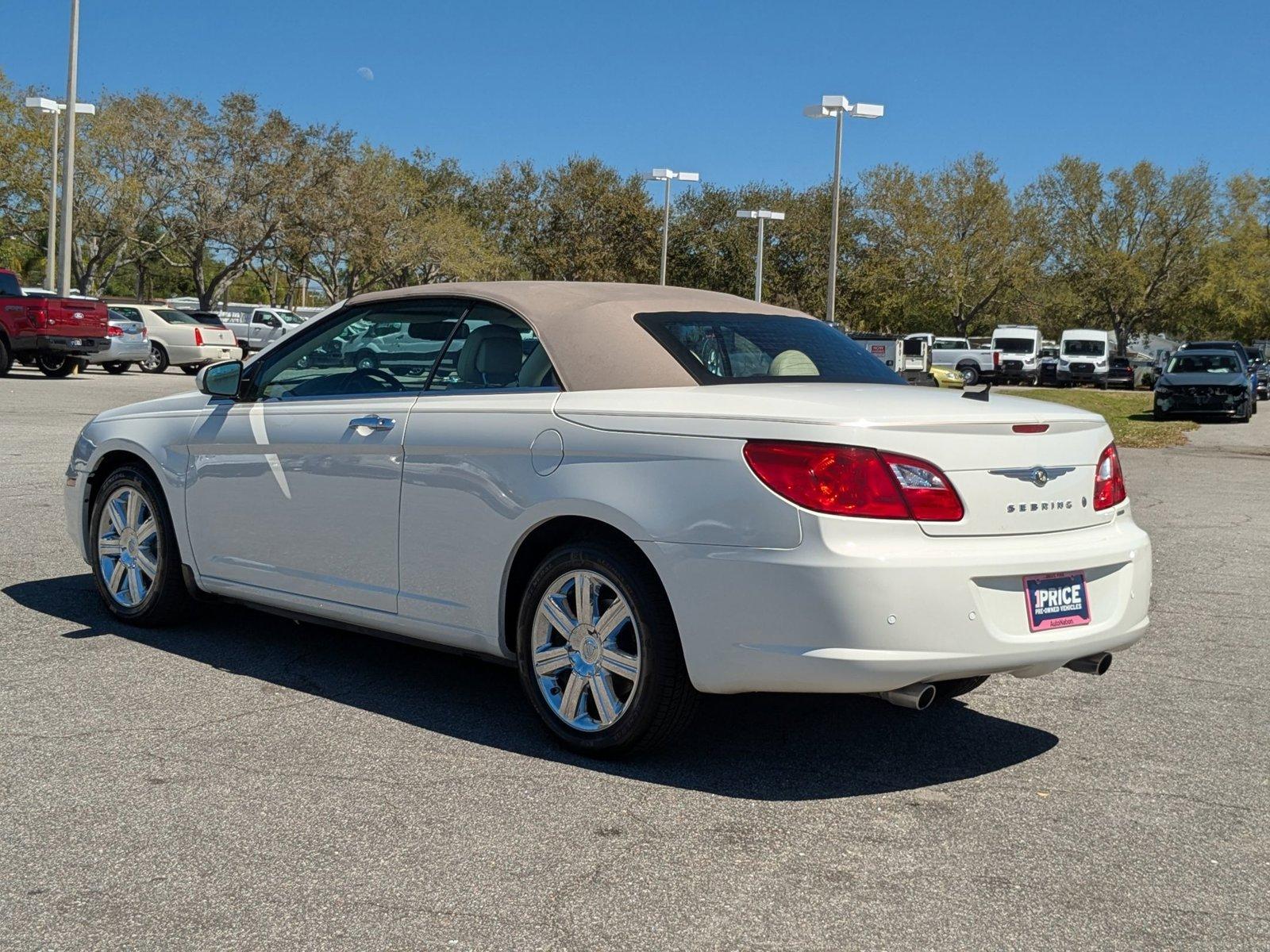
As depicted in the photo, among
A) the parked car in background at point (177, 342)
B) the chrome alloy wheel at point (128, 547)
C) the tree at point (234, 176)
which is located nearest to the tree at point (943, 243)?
the tree at point (234, 176)

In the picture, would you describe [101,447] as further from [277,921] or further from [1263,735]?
[1263,735]

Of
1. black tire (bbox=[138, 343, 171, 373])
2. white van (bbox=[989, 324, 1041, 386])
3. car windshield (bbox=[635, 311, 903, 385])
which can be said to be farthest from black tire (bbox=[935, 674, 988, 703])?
white van (bbox=[989, 324, 1041, 386])

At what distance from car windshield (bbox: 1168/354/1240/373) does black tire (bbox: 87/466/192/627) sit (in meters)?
27.2

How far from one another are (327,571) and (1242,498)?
10653 millimetres

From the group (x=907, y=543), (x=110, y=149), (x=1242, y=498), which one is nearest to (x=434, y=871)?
(x=907, y=543)

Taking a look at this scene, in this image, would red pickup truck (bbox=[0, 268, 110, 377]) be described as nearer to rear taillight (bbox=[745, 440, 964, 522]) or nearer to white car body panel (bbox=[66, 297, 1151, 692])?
white car body panel (bbox=[66, 297, 1151, 692])

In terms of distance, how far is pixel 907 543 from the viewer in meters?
4.09

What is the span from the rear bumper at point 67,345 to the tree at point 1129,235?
53.6 metres

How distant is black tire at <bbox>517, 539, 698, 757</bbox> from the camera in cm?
432

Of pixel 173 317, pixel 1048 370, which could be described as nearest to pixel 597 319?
pixel 173 317

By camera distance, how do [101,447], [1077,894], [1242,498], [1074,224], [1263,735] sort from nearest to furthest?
[1077,894], [1263,735], [101,447], [1242,498], [1074,224]

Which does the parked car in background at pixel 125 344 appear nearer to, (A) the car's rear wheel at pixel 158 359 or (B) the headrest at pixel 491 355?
(A) the car's rear wheel at pixel 158 359

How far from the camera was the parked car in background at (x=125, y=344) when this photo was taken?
3017 cm

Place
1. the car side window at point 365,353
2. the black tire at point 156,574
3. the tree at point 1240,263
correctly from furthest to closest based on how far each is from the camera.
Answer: the tree at point 1240,263
the black tire at point 156,574
the car side window at point 365,353
